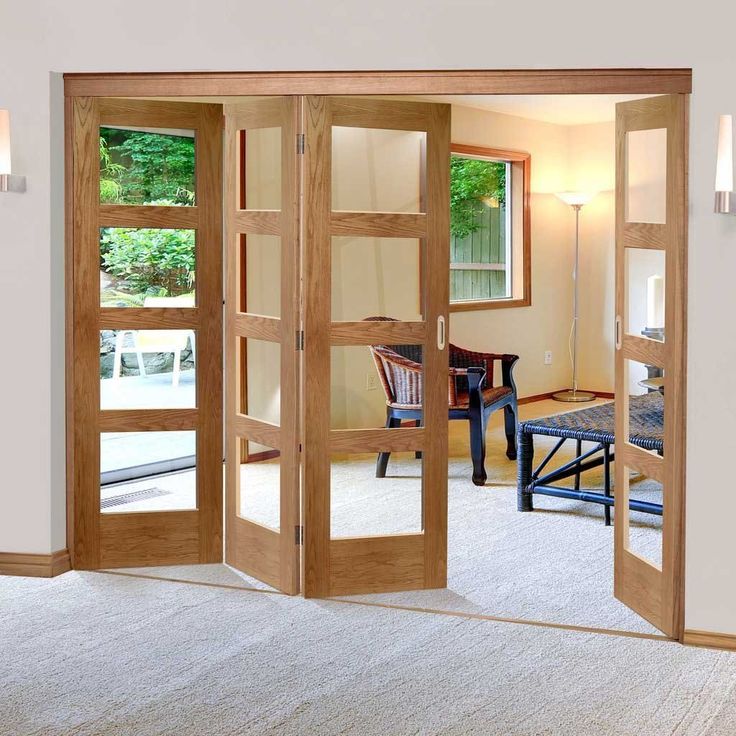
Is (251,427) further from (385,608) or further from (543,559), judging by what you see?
(543,559)

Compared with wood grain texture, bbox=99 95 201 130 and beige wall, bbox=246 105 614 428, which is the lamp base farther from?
wood grain texture, bbox=99 95 201 130

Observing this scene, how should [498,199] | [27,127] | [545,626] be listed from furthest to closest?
[498,199] < [27,127] < [545,626]

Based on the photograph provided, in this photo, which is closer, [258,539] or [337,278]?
[337,278]

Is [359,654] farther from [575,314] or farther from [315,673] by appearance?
[575,314]

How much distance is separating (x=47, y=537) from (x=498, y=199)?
541 centimetres

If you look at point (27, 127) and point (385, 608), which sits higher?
point (27, 127)

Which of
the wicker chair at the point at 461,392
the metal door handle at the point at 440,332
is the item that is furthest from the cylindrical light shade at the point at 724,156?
the wicker chair at the point at 461,392

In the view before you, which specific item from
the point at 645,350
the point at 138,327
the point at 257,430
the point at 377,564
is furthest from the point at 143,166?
the point at 645,350

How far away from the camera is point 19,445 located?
416cm

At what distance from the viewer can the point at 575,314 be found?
9.08 m

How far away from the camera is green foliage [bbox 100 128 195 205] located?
13.6 feet

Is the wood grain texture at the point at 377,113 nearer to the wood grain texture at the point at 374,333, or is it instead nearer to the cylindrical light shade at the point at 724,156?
the wood grain texture at the point at 374,333

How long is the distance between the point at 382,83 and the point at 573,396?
5.62 metres

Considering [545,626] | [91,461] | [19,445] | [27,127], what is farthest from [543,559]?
[27,127]
